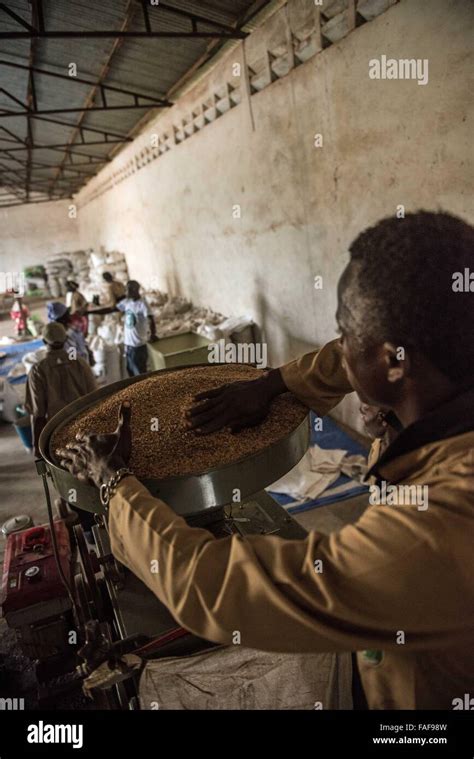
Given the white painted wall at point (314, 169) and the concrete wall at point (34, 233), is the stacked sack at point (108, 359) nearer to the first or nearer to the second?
the white painted wall at point (314, 169)

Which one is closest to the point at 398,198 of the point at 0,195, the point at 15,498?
the point at 15,498

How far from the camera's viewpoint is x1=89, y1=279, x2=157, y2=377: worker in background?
6398 mm

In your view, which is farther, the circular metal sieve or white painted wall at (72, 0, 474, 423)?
white painted wall at (72, 0, 474, 423)

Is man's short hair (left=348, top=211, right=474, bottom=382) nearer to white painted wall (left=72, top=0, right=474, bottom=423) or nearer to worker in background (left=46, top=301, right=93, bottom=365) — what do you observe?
white painted wall (left=72, top=0, right=474, bottom=423)

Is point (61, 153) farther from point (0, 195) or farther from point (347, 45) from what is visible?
point (347, 45)

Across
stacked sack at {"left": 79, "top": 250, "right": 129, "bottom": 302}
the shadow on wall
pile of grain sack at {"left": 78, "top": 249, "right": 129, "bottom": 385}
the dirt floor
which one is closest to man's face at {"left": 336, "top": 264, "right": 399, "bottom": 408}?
the dirt floor

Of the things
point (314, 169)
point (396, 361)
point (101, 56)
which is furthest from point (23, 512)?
point (101, 56)

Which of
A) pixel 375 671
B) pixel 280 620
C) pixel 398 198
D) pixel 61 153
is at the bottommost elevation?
pixel 375 671

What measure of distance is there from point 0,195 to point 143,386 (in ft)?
67.6

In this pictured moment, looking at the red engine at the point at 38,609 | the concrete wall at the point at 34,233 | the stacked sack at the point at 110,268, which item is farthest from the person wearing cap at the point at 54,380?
the concrete wall at the point at 34,233

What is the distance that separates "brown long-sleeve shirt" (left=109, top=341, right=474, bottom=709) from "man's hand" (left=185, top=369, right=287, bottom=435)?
0.48 meters

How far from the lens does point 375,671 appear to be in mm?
1072

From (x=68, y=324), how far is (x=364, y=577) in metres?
5.14

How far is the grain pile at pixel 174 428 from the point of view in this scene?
1312 mm
